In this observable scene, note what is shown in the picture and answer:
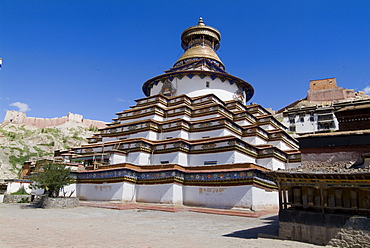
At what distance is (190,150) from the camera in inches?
701

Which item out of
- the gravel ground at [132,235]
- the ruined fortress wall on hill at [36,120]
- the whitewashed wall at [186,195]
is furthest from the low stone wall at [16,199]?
the ruined fortress wall on hill at [36,120]

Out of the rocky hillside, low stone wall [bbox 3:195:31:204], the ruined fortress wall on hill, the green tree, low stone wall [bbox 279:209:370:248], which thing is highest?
the ruined fortress wall on hill

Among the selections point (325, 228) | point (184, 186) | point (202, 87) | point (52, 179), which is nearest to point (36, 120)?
point (202, 87)

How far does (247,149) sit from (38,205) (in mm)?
12155

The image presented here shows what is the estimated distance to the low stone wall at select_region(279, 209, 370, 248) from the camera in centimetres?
630

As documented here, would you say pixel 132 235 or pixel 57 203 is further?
pixel 57 203

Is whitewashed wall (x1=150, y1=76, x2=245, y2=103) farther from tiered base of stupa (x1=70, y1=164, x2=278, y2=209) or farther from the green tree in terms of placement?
the green tree

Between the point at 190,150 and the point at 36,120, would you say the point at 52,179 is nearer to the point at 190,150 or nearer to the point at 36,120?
the point at 190,150

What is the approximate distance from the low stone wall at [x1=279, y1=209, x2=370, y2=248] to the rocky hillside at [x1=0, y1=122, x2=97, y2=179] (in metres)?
43.9

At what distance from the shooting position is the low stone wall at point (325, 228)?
630cm

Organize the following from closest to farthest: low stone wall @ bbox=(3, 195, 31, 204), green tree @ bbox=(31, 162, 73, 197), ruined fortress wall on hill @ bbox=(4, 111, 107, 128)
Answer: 1. green tree @ bbox=(31, 162, 73, 197)
2. low stone wall @ bbox=(3, 195, 31, 204)
3. ruined fortress wall on hill @ bbox=(4, 111, 107, 128)

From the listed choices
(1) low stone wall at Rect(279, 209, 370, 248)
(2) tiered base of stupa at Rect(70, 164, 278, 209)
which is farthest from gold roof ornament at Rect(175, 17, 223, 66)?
(1) low stone wall at Rect(279, 209, 370, 248)

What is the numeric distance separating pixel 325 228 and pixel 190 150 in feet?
37.7

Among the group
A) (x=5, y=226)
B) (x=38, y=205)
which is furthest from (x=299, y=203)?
(x=38, y=205)
